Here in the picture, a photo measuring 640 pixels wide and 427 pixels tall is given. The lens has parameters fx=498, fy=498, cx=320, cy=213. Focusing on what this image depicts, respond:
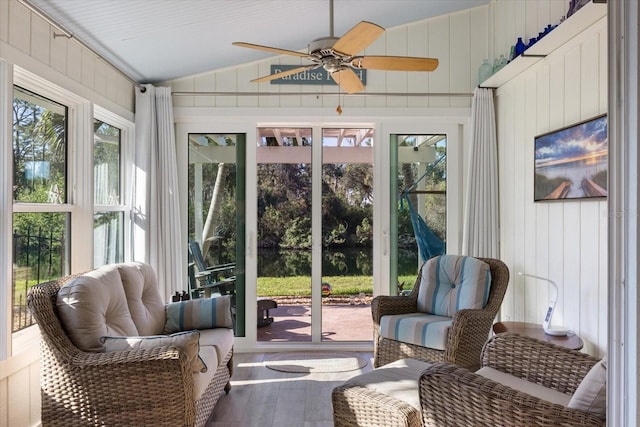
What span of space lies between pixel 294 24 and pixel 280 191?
1488mm

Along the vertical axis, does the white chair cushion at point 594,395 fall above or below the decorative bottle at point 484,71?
below

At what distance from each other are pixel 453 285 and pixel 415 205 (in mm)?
1005

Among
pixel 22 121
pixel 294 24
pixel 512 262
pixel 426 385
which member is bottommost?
pixel 426 385

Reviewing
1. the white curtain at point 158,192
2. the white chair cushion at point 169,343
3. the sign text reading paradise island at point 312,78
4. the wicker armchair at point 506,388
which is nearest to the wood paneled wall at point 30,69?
the white chair cushion at point 169,343

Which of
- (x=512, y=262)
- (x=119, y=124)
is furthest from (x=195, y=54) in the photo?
(x=512, y=262)

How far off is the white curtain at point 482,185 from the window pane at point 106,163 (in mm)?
2943

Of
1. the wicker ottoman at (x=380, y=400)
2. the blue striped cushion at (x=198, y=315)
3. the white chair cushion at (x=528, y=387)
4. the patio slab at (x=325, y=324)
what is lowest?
the patio slab at (x=325, y=324)

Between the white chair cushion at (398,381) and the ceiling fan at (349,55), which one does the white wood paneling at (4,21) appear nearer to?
the ceiling fan at (349,55)

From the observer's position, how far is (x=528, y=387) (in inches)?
83.1

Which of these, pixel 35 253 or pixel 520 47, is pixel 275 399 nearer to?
pixel 35 253

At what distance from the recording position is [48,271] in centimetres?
303

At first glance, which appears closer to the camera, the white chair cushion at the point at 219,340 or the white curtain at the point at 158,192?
the white chair cushion at the point at 219,340

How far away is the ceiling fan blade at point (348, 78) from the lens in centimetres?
281

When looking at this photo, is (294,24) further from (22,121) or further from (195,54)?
(22,121)
